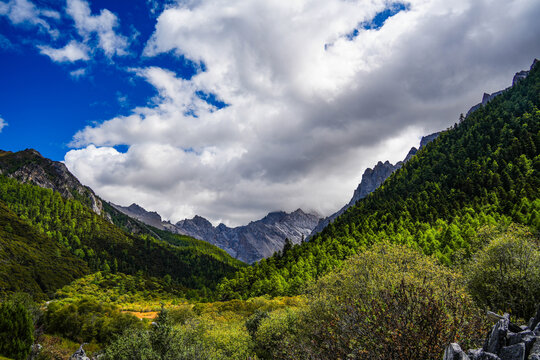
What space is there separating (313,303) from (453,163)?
163569mm

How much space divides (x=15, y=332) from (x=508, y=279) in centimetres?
5531

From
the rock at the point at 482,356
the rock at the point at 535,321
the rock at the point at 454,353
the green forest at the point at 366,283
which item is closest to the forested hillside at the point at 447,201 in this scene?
the green forest at the point at 366,283

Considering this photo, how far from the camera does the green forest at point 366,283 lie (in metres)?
17.6

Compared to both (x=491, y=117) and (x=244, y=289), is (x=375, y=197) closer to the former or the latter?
(x=491, y=117)

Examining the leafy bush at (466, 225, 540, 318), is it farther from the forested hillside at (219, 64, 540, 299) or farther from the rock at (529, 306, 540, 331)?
the forested hillside at (219, 64, 540, 299)

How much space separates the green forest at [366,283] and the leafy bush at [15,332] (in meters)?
0.11

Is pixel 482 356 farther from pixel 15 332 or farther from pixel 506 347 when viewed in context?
pixel 15 332

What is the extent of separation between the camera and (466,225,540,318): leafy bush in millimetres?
29562

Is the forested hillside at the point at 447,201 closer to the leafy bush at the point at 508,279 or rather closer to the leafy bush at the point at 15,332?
the leafy bush at the point at 508,279

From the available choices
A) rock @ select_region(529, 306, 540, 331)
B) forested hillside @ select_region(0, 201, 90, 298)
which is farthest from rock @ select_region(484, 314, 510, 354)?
forested hillside @ select_region(0, 201, 90, 298)

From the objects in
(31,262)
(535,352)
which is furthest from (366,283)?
(31,262)

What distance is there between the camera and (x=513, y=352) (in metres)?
10.8

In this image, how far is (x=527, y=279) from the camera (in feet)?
99.7

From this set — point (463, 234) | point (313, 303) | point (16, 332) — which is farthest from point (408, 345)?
point (463, 234)
